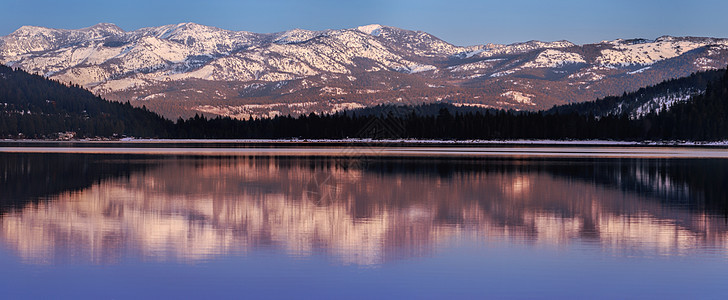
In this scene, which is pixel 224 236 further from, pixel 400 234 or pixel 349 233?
pixel 400 234

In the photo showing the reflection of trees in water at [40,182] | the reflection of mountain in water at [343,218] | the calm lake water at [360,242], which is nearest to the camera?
the calm lake water at [360,242]

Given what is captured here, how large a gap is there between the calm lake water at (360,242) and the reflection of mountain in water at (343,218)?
8 cm

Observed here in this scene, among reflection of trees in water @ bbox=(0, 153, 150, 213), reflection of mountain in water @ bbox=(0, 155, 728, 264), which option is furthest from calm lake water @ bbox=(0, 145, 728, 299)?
reflection of trees in water @ bbox=(0, 153, 150, 213)

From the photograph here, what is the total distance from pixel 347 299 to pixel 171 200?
23088 mm

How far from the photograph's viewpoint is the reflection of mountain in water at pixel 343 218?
24.8m

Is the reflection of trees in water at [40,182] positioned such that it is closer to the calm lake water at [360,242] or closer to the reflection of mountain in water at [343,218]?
the calm lake water at [360,242]

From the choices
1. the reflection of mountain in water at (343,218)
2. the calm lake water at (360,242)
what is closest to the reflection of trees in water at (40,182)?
the calm lake water at (360,242)

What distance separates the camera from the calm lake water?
63.1 feet

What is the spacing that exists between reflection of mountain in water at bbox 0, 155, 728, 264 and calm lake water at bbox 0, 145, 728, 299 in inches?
3.1

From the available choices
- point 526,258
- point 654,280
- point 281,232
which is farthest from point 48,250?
point 654,280

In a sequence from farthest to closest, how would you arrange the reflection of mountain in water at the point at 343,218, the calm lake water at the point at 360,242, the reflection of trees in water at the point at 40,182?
1. the reflection of trees in water at the point at 40,182
2. the reflection of mountain in water at the point at 343,218
3. the calm lake water at the point at 360,242

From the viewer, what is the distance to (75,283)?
19.3 metres

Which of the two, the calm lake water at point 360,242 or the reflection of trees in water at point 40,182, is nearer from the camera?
the calm lake water at point 360,242

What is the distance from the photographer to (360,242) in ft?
84.3
